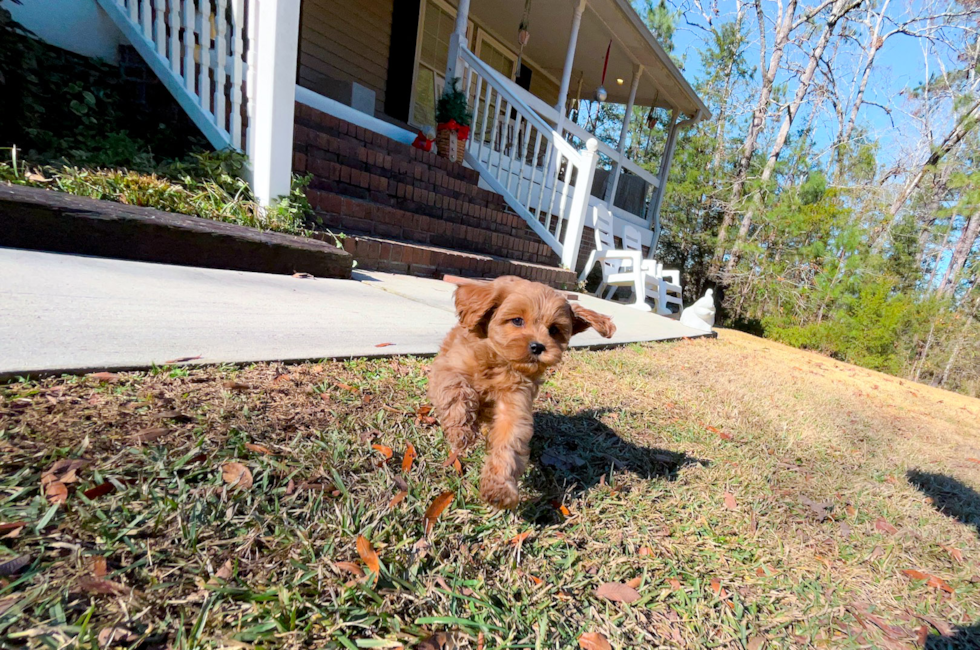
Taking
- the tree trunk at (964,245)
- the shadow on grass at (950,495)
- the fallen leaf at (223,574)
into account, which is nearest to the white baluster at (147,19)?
the fallen leaf at (223,574)

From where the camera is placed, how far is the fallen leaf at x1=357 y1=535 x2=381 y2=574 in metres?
1.29

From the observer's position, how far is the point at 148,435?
155 cm

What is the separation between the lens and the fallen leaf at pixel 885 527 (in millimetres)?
2445

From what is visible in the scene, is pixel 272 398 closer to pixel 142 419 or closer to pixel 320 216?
pixel 142 419

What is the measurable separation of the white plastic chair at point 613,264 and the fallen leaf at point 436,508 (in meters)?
8.71

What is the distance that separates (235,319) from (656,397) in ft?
9.71

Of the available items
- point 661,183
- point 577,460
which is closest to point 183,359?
point 577,460

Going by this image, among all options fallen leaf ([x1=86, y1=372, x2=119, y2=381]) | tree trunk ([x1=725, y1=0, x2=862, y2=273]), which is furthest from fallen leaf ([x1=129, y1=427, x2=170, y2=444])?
tree trunk ([x1=725, y1=0, x2=862, y2=273])

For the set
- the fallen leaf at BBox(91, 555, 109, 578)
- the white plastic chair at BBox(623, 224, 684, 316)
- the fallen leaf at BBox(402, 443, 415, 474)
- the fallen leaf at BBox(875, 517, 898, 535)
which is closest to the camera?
the fallen leaf at BBox(91, 555, 109, 578)

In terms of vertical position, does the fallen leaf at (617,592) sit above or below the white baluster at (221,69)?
below

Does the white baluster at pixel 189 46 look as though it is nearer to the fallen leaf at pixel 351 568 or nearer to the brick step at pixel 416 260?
the brick step at pixel 416 260

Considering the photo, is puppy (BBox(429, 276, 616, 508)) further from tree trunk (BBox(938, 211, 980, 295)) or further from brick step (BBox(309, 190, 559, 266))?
tree trunk (BBox(938, 211, 980, 295))

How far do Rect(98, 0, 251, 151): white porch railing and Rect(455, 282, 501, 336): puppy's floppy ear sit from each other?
3.82m

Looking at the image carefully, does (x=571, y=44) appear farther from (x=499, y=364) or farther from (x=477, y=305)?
(x=499, y=364)
